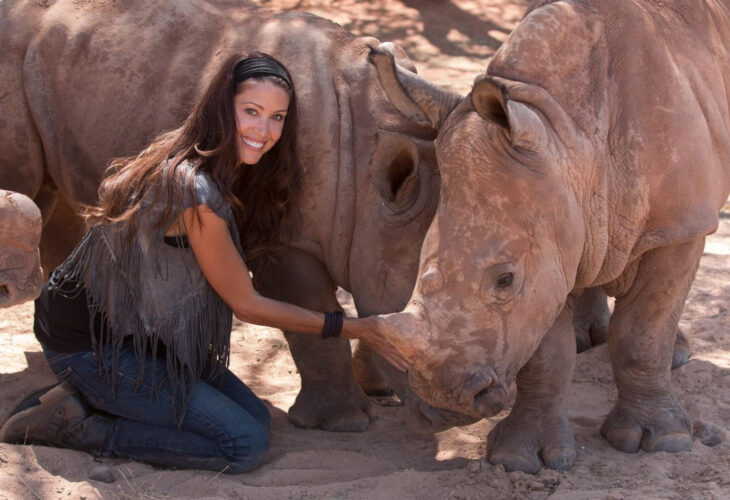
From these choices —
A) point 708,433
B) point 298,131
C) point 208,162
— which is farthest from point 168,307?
point 708,433

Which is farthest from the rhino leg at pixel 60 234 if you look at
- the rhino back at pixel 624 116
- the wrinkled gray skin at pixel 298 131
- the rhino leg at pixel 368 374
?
the rhino back at pixel 624 116

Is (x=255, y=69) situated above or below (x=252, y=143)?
above

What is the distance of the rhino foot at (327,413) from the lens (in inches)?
188

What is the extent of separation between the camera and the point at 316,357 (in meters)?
4.85

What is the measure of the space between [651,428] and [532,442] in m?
0.54

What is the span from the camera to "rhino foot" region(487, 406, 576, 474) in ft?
13.8

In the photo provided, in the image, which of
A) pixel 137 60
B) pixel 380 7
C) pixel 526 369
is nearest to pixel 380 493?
pixel 526 369

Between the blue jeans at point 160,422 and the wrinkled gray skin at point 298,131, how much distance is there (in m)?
0.63

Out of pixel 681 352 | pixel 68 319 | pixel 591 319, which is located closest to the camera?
pixel 68 319

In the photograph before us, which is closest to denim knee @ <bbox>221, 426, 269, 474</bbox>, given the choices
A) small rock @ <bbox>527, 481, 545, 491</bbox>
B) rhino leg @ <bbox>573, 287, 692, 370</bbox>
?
small rock @ <bbox>527, 481, 545, 491</bbox>

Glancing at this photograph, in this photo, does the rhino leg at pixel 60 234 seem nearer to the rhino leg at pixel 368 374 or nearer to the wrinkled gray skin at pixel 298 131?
the wrinkled gray skin at pixel 298 131

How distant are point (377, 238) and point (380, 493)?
104cm

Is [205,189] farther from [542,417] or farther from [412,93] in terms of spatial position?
[542,417]

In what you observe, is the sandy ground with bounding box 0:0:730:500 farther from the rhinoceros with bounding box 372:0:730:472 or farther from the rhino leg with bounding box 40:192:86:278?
the rhino leg with bounding box 40:192:86:278
